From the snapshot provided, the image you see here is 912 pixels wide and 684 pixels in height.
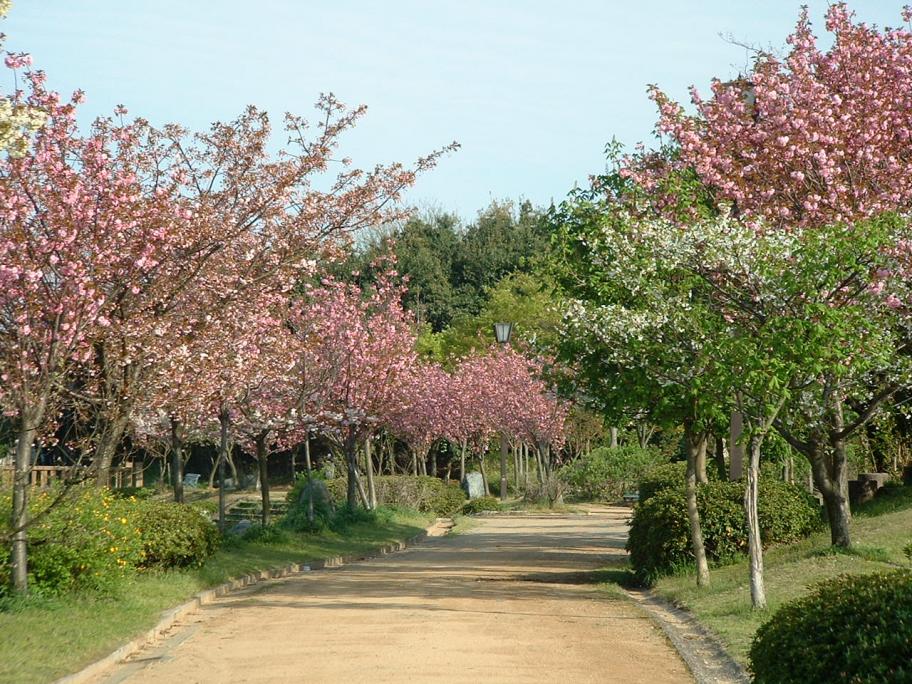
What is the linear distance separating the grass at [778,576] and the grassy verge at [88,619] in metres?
5.71

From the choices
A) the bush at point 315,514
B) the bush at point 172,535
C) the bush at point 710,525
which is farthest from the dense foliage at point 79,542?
the bush at point 315,514

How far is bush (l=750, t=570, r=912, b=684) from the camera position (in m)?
5.63

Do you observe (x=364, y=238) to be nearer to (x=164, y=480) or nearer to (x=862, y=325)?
(x=164, y=480)

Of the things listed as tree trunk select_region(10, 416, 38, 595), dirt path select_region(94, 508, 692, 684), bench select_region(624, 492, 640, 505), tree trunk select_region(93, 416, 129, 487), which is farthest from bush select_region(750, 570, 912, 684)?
bench select_region(624, 492, 640, 505)

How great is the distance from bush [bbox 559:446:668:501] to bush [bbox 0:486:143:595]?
109 feet

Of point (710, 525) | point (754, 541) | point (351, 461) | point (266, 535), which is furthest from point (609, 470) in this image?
point (754, 541)

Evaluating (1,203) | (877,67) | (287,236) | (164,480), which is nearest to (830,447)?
(877,67)

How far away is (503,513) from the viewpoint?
42.5 m

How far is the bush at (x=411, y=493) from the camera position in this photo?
129ft

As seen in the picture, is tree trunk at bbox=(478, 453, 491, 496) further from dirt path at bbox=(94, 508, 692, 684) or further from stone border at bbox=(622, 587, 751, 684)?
stone border at bbox=(622, 587, 751, 684)

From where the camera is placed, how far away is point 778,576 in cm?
1462

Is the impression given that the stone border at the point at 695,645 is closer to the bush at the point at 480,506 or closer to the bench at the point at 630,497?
the bush at the point at 480,506

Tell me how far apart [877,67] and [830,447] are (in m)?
5.69

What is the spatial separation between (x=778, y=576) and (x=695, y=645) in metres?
3.79
